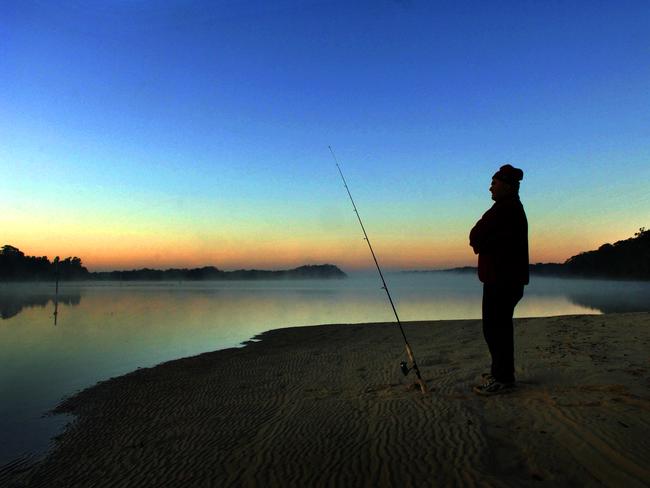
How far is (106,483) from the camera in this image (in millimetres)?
4254

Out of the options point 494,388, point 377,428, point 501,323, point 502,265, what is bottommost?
point 377,428

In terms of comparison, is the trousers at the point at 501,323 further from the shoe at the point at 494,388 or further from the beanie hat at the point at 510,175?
the beanie hat at the point at 510,175

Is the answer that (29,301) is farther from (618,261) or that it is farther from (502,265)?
(618,261)

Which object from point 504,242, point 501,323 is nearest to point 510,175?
point 504,242

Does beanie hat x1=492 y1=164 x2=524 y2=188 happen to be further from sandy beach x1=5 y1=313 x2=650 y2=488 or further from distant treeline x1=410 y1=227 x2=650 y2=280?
distant treeline x1=410 y1=227 x2=650 y2=280

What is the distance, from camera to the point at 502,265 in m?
5.34

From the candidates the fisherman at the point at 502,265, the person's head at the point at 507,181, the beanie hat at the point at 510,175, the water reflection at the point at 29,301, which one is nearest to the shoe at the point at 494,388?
the fisherman at the point at 502,265

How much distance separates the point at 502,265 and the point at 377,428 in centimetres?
255

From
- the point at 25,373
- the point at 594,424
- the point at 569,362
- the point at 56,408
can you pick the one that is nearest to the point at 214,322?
the point at 25,373

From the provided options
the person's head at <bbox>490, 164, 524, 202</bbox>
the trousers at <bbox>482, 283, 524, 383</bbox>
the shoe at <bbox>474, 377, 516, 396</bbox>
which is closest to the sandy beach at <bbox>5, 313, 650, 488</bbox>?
the shoe at <bbox>474, 377, 516, 396</bbox>

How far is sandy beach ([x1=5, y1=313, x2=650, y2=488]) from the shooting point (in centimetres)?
360

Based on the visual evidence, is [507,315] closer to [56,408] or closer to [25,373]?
[56,408]

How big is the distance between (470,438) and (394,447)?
0.75m

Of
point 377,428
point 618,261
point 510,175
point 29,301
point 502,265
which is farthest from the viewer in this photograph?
point 618,261
